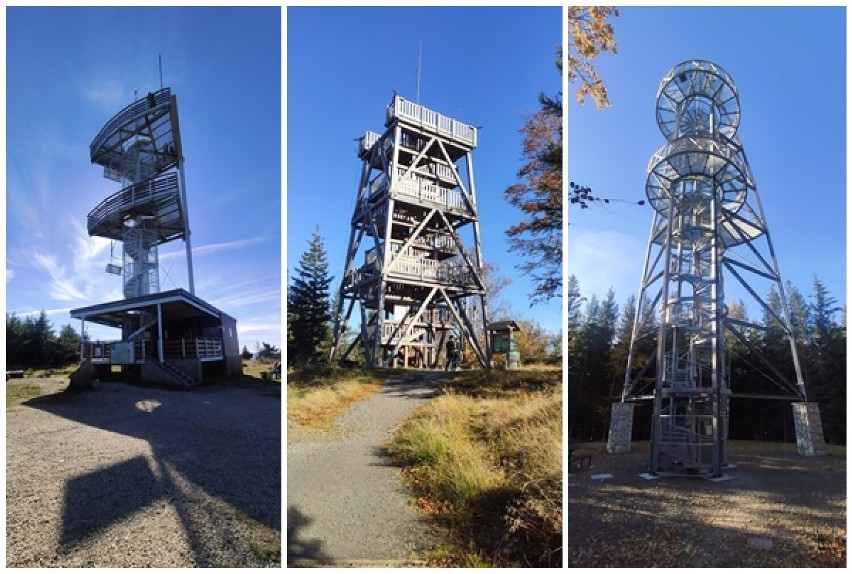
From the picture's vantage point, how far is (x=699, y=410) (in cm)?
374

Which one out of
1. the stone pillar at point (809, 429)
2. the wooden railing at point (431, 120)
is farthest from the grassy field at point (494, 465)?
the stone pillar at point (809, 429)

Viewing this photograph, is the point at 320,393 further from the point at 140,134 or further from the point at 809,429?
the point at 809,429

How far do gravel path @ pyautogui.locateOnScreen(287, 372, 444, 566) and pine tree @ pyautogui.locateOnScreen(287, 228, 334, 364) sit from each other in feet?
1.52

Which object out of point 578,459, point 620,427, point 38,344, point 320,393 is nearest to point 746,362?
point 620,427

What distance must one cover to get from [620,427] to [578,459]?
574mm

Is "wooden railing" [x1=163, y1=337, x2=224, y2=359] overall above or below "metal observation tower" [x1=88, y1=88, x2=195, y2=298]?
below

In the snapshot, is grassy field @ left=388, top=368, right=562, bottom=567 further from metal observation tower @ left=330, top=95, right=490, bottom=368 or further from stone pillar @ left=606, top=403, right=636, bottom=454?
stone pillar @ left=606, top=403, right=636, bottom=454

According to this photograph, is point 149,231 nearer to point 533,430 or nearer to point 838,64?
point 533,430

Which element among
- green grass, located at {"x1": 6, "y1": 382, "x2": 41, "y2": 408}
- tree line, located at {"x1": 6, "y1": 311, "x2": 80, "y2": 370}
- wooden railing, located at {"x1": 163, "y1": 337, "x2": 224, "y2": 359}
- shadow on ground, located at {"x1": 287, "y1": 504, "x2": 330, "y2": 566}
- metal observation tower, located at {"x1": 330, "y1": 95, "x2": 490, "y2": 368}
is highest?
metal observation tower, located at {"x1": 330, "y1": 95, "x2": 490, "y2": 368}

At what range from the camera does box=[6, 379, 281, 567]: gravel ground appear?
8.40 feet

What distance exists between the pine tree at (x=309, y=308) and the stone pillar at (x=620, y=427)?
82.1 inches

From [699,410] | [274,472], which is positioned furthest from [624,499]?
[274,472]

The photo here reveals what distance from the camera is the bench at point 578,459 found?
9.63ft

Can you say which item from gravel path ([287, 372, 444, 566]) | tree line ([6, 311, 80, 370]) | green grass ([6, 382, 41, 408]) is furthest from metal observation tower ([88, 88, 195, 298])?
gravel path ([287, 372, 444, 566])
